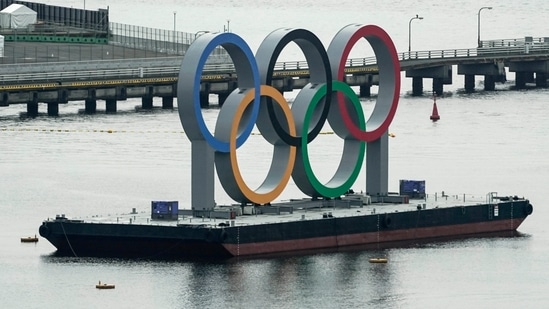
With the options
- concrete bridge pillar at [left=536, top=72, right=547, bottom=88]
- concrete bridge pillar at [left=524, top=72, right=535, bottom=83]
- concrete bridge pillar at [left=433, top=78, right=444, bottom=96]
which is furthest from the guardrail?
concrete bridge pillar at [left=524, top=72, right=535, bottom=83]

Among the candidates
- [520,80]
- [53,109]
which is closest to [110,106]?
[53,109]

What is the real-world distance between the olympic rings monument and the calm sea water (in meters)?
4.23

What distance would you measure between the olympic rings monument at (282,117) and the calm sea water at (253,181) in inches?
167

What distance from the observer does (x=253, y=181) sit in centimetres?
11194

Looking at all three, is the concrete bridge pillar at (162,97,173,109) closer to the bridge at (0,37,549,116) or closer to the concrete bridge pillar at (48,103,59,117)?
the bridge at (0,37,549,116)

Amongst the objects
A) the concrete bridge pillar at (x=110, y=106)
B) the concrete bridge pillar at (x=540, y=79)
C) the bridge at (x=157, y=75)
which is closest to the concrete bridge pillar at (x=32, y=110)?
the bridge at (x=157, y=75)

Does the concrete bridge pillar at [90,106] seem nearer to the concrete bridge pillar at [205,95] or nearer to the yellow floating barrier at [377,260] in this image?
the concrete bridge pillar at [205,95]

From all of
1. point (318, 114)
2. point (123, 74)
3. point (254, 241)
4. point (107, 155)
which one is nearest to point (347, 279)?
point (254, 241)

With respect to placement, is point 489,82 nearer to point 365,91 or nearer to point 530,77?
point 530,77

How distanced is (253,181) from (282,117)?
25.2m

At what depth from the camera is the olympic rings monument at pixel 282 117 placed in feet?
273

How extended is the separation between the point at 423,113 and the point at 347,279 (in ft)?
264

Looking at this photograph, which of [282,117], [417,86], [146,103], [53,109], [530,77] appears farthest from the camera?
[530,77]

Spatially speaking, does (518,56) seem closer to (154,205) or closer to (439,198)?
(439,198)
